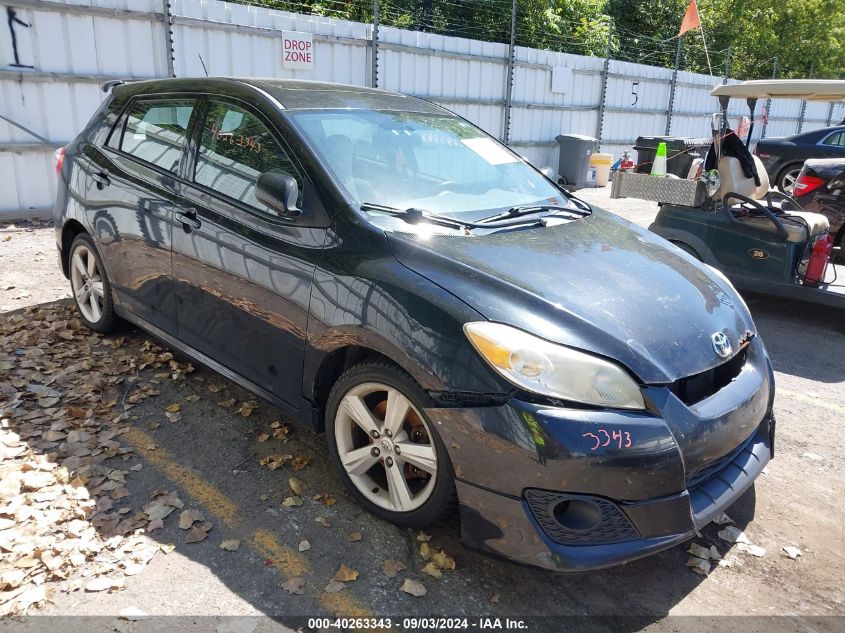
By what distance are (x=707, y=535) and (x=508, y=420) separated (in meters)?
1.33

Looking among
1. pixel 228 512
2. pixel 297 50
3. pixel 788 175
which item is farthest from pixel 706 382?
pixel 788 175

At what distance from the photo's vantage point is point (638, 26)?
84.9ft

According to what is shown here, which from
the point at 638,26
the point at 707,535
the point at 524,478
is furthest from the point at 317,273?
the point at 638,26

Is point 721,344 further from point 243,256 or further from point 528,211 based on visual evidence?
point 243,256

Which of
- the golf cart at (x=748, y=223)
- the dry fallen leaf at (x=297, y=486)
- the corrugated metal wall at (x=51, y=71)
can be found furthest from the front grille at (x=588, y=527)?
the corrugated metal wall at (x=51, y=71)

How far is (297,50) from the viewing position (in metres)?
10.5

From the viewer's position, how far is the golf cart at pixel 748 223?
5906 millimetres

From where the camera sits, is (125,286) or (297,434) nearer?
(297,434)

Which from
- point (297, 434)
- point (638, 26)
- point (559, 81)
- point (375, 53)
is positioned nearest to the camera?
point (297, 434)

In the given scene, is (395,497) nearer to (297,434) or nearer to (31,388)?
(297,434)

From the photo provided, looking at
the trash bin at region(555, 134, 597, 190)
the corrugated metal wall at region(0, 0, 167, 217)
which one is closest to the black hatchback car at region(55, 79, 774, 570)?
the corrugated metal wall at region(0, 0, 167, 217)

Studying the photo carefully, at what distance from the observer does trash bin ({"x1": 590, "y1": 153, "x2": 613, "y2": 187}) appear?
15.1 meters

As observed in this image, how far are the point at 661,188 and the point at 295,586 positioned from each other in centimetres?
517

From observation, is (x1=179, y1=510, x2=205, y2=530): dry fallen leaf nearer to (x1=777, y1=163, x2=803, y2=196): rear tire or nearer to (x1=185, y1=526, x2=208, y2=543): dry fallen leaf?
(x1=185, y1=526, x2=208, y2=543): dry fallen leaf
